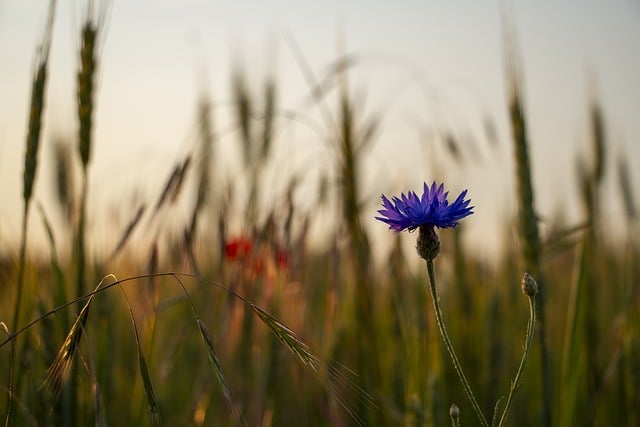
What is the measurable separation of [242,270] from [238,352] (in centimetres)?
44

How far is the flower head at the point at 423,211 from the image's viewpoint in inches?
42.7

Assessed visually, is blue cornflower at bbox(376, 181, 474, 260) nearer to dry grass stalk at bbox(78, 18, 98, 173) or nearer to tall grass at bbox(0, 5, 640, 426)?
tall grass at bbox(0, 5, 640, 426)

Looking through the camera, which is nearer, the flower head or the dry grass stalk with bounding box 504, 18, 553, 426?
the flower head

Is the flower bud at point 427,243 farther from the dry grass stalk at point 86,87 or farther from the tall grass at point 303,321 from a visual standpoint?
the dry grass stalk at point 86,87

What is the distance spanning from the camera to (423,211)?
1.10 metres

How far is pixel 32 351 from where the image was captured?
203cm

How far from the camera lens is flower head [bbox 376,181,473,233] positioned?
108cm

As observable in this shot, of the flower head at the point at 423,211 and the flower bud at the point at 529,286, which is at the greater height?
the flower head at the point at 423,211

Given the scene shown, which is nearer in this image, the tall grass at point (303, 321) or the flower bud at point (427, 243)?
the flower bud at point (427, 243)

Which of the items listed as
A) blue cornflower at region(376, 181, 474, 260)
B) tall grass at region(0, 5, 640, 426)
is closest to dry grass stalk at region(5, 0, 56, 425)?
tall grass at region(0, 5, 640, 426)

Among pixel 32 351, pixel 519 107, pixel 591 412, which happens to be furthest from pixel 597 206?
pixel 32 351

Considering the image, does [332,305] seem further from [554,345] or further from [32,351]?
[554,345]

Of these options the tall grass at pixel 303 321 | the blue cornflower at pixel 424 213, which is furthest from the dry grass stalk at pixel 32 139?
the blue cornflower at pixel 424 213

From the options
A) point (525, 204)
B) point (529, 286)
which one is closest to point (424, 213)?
point (529, 286)
